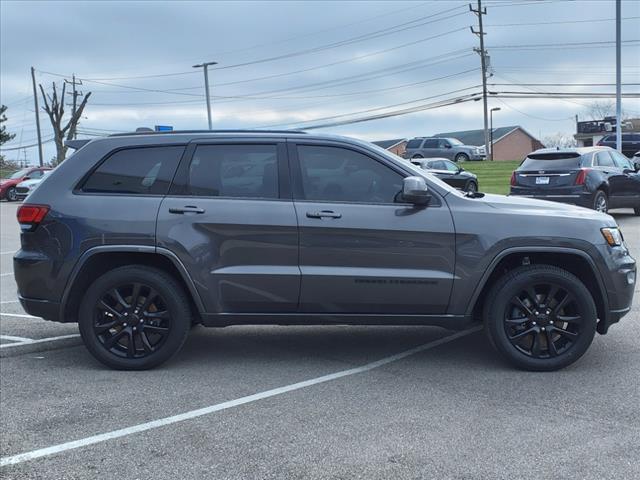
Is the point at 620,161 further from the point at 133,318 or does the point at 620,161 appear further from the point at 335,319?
the point at 133,318

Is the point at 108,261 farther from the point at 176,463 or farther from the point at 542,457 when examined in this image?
the point at 542,457

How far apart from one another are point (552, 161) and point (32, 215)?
37.4 ft

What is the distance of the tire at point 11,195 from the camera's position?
32594 mm

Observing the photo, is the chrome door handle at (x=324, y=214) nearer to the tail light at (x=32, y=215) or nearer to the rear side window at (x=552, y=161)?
the tail light at (x=32, y=215)

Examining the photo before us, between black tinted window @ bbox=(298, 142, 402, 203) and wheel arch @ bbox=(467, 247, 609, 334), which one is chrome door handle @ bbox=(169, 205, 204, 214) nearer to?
black tinted window @ bbox=(298, 142, 402, 203)

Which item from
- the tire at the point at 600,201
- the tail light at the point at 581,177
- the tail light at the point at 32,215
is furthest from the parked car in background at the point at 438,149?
the tail light at the point at 32,215

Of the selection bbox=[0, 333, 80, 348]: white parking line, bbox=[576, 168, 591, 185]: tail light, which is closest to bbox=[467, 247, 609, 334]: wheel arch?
bbox=[0, 333, 80, 348]: white parking line

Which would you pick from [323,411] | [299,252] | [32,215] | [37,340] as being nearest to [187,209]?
[299,252]

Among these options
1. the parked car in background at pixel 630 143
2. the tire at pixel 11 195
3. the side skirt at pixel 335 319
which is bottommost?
the side skirt at pixel 335 319

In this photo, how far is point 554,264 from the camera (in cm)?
527

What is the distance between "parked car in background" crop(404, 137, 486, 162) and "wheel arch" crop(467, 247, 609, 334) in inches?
1372

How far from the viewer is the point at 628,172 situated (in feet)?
49.9

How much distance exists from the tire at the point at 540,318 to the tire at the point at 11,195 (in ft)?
105

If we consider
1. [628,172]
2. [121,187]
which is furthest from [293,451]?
[628,172]
